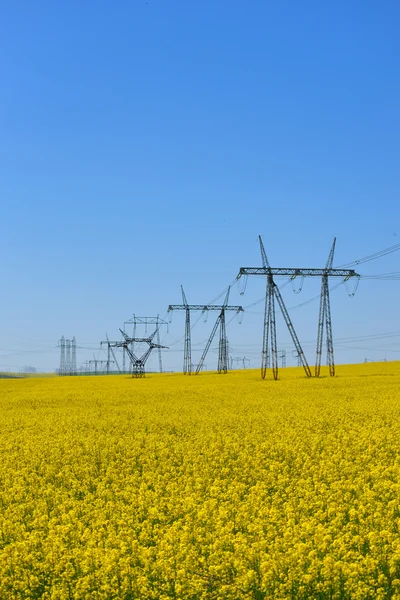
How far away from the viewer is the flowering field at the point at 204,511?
788 centimetres

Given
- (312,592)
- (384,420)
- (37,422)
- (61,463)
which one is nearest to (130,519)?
(312,592)

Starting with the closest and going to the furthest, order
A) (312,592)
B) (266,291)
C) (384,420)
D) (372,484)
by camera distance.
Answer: (312,592) < (372,484) < (384,420) < (266,291)

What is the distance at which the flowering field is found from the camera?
7.88 meters

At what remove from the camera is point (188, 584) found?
7738 mm

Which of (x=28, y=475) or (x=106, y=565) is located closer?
(x=106, y=565)

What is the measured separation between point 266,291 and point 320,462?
1842 inches

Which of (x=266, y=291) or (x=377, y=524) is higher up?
(x=266, y=291)

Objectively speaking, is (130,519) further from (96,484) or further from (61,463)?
(61,463)

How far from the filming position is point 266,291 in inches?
2386

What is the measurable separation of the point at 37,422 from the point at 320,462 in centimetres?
1607

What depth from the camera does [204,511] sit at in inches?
407

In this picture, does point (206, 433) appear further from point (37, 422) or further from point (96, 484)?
point (37, 422)

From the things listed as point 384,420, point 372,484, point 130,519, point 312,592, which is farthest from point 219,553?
point 384,420

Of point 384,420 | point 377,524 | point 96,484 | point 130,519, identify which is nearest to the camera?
point 377,524
